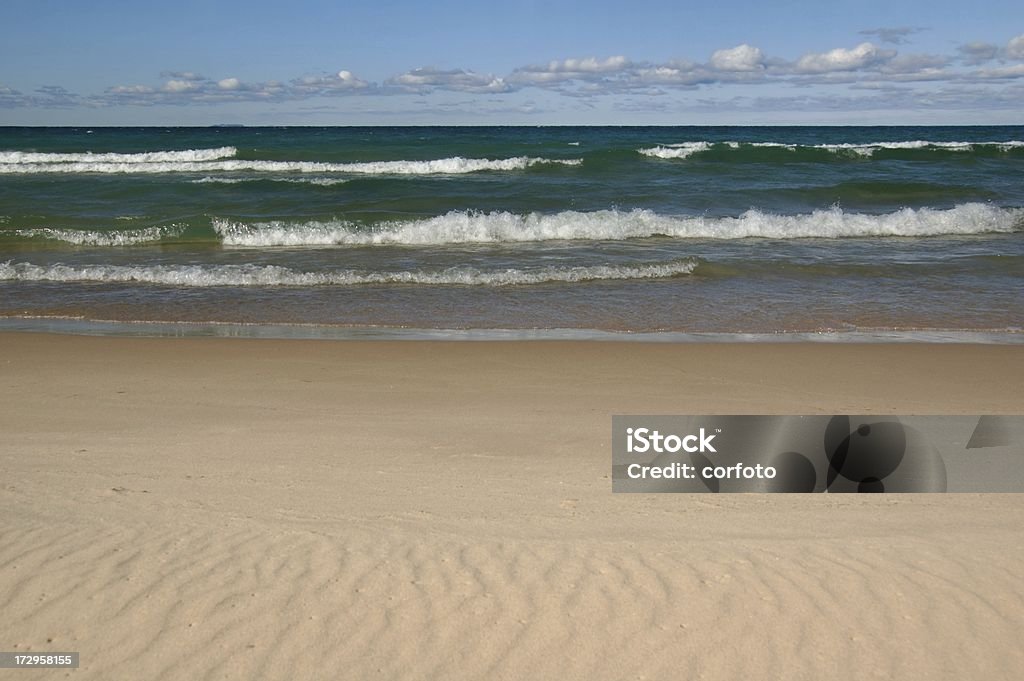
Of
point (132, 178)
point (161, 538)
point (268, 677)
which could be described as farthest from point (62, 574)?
point (132, 178)

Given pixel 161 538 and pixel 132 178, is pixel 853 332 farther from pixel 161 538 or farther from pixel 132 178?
pixel 132 178

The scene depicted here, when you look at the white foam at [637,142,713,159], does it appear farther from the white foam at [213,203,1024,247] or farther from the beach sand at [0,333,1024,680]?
the beach sand at [0,333,1024,680]

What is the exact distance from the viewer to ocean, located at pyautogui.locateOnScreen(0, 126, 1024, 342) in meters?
9.12

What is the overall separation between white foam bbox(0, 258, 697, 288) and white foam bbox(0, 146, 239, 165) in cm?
2009

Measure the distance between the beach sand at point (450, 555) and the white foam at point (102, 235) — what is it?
9691 mm

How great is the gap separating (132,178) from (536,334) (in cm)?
1921

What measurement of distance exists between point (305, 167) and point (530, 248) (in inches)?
636

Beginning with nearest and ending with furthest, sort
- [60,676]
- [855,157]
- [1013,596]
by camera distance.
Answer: [60,676] < [1013,596] < [855,157]

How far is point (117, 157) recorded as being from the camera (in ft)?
102

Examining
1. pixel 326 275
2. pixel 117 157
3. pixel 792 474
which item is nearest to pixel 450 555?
pixel 792 474

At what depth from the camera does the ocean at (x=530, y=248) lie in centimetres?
912

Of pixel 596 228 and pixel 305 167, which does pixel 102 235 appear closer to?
pixel 596 228

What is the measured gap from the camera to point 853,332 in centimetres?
841

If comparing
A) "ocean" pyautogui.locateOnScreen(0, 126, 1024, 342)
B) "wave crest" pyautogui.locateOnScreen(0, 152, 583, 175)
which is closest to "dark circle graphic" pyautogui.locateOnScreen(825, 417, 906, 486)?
"ocean" pyautogui.locateOnScreen(0, 126, 1024, 342)
